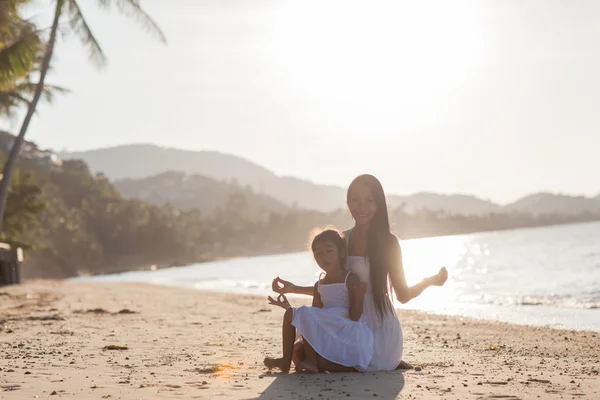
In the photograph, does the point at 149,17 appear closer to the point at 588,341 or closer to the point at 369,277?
the point at 588,341

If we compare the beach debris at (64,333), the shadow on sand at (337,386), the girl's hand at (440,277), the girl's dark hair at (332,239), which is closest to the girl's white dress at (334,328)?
the shadow on sand at (337,386)

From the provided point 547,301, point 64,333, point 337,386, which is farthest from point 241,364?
point 547,301

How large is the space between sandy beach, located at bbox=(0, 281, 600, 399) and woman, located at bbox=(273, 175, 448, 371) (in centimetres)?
58

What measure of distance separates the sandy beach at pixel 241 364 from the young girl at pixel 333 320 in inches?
7.5

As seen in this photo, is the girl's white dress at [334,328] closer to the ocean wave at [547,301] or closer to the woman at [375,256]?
the woman at [375,256]

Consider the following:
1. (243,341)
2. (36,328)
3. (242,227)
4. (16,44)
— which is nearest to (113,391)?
(243,341)

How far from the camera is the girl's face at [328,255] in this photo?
20.4 ft

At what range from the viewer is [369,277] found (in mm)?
6477

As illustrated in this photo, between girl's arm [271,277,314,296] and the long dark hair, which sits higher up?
the long dark hair

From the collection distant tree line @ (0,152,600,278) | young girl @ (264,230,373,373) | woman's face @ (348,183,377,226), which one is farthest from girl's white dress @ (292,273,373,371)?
distant tree line @ (0,152,600,278)

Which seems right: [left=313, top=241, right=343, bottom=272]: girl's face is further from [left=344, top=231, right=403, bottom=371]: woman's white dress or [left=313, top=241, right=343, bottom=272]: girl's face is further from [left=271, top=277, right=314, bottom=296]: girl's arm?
[left=271, top=277, right=314, bottom=296]: girl's arm

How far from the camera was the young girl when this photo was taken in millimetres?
6258

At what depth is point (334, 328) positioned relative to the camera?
632cm

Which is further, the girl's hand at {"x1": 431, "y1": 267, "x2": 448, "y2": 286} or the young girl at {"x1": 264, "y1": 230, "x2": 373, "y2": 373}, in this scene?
the young girl at {"x1": 264, "y1": 230, "x2": 373, "y2": 373}
